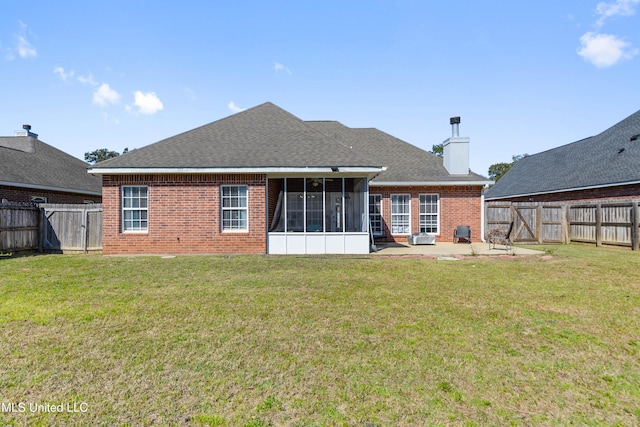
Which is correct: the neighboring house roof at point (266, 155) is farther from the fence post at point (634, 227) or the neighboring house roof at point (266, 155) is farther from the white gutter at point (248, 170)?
the fence post at point (634, 227)

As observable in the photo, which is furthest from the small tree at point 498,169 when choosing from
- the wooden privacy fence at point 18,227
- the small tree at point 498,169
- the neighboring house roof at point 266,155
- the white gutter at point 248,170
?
the wooden privacy fence at point 18,227

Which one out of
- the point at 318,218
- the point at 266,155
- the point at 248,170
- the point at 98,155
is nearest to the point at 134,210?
the point at 248,170

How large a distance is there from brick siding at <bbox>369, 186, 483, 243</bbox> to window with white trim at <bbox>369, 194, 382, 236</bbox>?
19 cm

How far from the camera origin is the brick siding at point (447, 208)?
16.5m

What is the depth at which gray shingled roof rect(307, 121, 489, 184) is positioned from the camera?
53.7 ft

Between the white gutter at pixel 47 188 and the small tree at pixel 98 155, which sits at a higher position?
the small tree at pixel 98 155

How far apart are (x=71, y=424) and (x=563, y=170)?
27.3 metres

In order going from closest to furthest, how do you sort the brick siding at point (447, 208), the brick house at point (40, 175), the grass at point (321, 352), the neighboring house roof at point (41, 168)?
the grass at point (321, 352), the brick siding at point (447, 208), the brick house at point (40, 175), the neighboring house roof at point (41, 168)

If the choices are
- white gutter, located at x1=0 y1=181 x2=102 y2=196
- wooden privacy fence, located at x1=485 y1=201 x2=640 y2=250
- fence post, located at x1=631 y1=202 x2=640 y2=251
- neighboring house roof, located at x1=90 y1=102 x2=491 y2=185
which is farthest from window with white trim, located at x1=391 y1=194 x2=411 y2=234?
white gutter, located at x1=0 y1=181 x2=102 y2=196

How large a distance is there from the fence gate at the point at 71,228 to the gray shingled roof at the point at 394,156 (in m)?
11.7

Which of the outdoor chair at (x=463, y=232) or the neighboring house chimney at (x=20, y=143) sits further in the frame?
the neighboring house chimney at (x=20, y=143)

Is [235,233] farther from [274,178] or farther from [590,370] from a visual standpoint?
[590,370]

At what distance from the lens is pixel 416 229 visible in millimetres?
16516

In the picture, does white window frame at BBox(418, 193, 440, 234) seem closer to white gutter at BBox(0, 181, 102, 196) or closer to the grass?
the grass
